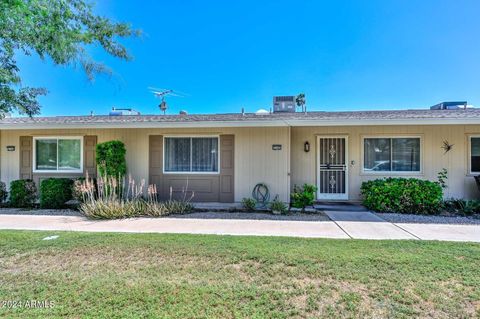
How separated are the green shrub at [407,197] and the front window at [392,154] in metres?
1.37

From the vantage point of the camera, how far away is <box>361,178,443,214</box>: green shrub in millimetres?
6918

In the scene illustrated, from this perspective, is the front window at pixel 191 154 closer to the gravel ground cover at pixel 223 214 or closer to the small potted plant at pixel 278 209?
the gravel ground cover at pixel 223 214

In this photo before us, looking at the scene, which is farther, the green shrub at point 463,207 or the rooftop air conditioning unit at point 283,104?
the rooftop air conditioning unit at point 283,104

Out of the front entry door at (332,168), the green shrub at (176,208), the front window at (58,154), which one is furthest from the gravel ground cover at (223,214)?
the front entry door at (332,168)

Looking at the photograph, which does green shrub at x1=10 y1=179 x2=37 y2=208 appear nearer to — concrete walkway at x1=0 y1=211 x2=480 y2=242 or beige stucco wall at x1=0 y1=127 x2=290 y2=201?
concrete walkway at x1=0 y1=211 x2=480 y2=242

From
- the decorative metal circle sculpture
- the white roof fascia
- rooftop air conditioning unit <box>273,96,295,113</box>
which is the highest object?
rooftop air conditioning unit <box>273,96,295,113</box>

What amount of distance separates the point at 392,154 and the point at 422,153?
2.81ft

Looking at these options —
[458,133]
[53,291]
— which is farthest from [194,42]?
[53,291]

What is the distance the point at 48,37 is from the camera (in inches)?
137

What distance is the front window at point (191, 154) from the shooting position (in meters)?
8.53

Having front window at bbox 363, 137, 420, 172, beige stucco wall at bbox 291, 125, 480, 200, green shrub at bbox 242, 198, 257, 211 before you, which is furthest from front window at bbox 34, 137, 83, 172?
front window at bbox 363, 137, 420, 172

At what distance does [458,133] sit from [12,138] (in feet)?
47.9

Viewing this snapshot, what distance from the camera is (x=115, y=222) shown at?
6.20 metres

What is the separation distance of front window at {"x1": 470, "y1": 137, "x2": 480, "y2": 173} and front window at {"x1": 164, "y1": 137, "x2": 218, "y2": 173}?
800cm
